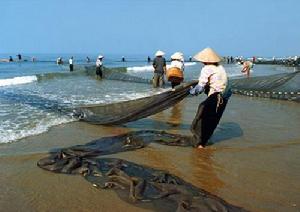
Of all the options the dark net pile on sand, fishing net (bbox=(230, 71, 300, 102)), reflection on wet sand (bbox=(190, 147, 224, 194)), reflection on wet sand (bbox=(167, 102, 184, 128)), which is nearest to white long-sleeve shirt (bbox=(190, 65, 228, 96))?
reflection on wet sand (bbox=(190, 147, 224, 194))

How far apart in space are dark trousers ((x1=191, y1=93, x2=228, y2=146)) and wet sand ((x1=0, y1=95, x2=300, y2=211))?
27 cm

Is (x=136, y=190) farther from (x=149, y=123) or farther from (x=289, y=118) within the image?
(x=289, y=118)

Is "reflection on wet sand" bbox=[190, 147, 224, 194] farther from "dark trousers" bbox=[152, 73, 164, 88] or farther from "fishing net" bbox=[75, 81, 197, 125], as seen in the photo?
"dark trousers" bbox=[152, 73, 164, 88]

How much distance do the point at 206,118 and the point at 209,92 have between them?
438mm

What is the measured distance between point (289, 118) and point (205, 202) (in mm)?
6575

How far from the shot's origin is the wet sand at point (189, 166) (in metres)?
4.06

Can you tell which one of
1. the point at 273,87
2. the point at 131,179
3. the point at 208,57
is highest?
the point at 208,57

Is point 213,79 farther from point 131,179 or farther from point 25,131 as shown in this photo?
point 25,131

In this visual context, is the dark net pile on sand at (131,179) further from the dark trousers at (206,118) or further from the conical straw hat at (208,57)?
the conical straw hat at (208,57)

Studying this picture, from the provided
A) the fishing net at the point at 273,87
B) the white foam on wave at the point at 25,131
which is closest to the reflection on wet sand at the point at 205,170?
the white foam on wave at the point at 25,131

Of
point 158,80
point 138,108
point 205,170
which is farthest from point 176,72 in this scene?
point 205,170

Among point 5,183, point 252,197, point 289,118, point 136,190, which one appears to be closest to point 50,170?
point 5,183

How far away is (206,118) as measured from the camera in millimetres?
6359

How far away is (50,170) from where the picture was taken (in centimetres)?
500
